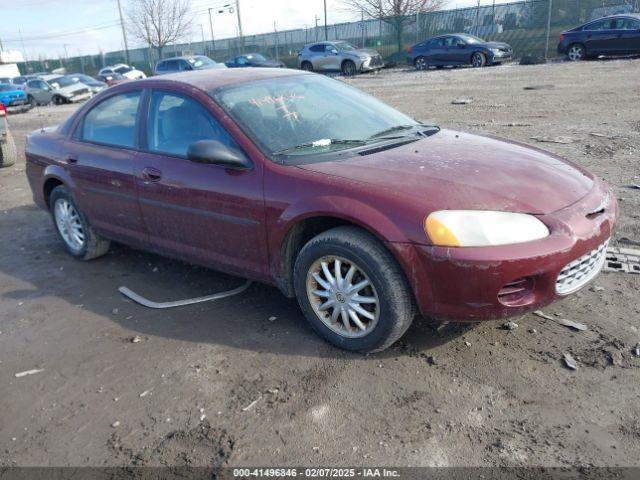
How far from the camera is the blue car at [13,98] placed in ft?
80.4

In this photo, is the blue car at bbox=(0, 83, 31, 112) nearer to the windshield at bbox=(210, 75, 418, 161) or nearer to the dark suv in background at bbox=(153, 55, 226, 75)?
the dark suv in background at bbox=(153, 55, 226, 75)

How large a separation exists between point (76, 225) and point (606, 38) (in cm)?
2112

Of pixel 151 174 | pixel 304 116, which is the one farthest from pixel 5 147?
pixel 304 116

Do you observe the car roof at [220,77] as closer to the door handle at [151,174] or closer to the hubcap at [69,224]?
the door handle at [151,174]

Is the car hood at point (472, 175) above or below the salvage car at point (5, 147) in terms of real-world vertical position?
above

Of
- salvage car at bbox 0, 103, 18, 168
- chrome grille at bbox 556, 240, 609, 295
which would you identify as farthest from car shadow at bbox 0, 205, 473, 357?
salvage car at bbox 0, 103, 18, 168

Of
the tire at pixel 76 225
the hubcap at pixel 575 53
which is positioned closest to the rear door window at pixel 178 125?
the tire at pixel 76 225

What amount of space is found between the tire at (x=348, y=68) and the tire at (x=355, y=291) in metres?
25.4

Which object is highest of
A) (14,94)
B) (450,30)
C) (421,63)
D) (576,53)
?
(450,30)

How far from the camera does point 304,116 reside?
3.91m

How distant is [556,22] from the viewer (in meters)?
30.8

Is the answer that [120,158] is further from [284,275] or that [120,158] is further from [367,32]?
[367,32]

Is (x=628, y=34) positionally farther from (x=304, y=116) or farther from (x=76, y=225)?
(x=76, y=225)

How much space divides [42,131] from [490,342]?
4657 millimetres
